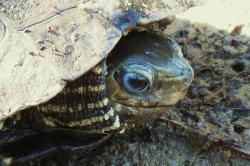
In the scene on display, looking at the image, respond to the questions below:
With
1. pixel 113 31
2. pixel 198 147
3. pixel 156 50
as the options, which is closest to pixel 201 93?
pixel 198 147

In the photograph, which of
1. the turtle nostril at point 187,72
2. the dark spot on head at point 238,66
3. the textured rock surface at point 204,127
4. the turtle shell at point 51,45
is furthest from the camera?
the dark spot on head at point 238,66

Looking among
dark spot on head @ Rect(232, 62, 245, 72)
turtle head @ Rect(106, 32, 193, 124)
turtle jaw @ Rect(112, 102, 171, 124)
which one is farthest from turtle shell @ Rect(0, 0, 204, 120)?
dark spot on head @ Rect(232, 62, 245, 72)

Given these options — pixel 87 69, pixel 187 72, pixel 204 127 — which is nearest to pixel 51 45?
pixel 87 69

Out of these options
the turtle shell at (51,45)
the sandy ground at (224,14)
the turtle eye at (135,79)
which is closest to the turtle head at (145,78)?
the turtle eye at (135,79)

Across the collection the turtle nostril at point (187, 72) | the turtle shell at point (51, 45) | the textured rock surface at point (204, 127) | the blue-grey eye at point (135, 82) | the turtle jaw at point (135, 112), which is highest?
the turtle shell at point (51, 45)

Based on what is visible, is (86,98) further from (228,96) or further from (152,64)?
(228,96)

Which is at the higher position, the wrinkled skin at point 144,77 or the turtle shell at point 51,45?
the turtle shell at point 51,45

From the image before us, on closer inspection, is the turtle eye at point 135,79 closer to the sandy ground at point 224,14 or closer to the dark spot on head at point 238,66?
the dark spot on head at point 238,66
